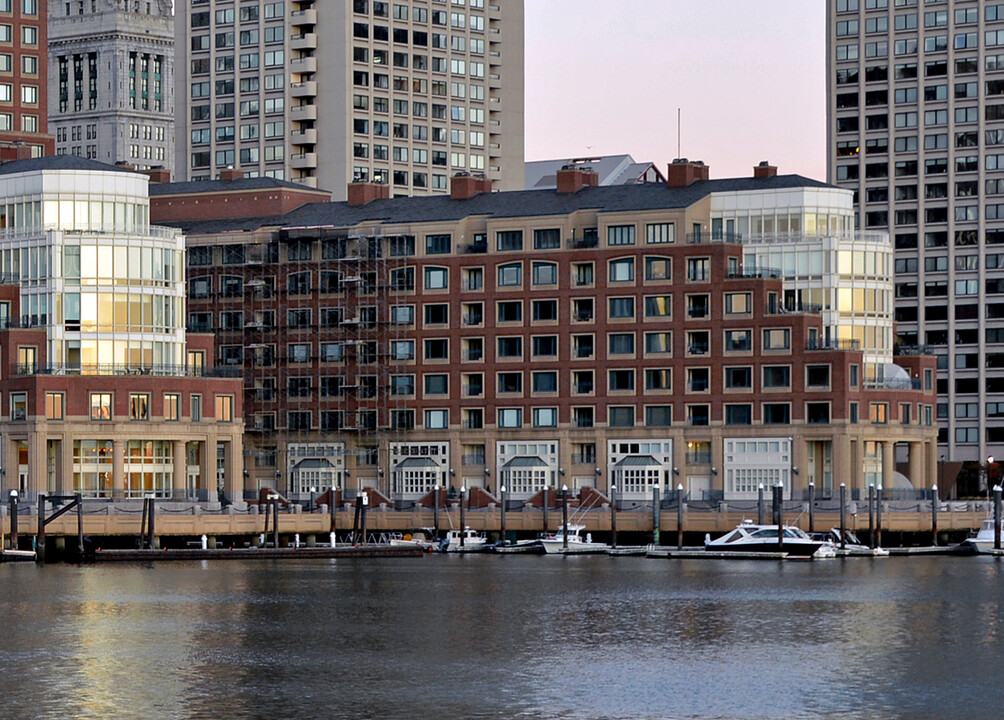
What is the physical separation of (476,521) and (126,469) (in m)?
31.4

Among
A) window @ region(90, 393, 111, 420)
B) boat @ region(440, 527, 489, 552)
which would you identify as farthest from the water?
window @ region(90, 393, 111, 420)

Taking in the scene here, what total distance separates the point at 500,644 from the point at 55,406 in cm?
9974

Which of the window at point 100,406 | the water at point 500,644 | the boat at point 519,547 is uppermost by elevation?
the window at point 100,406

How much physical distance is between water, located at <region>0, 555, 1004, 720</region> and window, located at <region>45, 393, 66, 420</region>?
40493mm

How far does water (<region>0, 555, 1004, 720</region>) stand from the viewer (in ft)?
277

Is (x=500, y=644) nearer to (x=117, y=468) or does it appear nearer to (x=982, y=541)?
(x=982, y=541)

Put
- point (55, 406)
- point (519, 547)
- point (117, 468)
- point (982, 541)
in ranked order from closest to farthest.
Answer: point (982, 541)
point (519, 547)
point (55, 406)
point (117, 468)

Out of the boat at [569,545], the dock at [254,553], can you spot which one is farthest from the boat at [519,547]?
the dock at [254,553]

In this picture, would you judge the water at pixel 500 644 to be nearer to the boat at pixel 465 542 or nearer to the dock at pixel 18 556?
the dock at pixel 18 556

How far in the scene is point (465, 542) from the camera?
189 meters

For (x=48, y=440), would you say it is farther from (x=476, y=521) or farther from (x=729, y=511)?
(x=729, y=511)

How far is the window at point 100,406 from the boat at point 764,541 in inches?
2149

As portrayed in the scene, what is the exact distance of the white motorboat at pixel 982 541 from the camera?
178750 millimetres

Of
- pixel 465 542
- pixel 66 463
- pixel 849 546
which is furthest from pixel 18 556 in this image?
pixel 849 546
